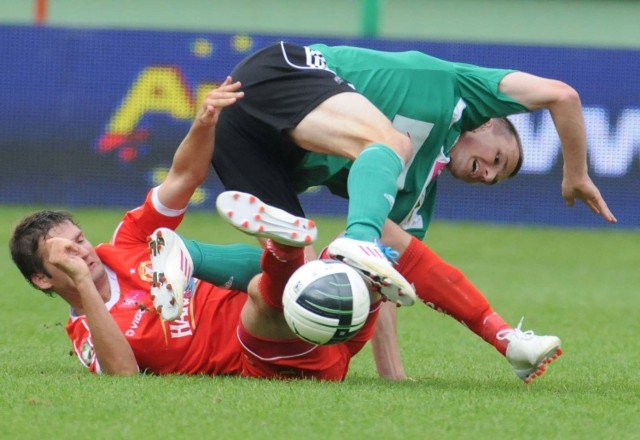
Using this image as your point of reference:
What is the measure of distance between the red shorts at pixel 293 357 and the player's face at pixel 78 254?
1.90 ft

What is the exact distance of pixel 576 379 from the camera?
189 inches

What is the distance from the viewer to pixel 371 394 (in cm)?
406

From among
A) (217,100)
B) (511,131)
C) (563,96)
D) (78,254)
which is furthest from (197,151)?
(563,96)

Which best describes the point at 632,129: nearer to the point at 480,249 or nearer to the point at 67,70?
the point at 480,249

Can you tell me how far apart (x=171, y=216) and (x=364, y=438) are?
70.1 inches

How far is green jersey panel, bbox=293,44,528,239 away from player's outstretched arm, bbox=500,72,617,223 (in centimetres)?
5

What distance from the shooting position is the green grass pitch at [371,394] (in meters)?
3.50

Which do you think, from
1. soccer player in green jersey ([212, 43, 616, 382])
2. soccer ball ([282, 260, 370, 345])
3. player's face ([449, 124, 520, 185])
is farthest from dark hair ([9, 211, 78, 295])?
player's face ([449, 124, 520, 185])

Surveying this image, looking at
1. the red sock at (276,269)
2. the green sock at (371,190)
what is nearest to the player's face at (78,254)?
the red sock at (276,269)

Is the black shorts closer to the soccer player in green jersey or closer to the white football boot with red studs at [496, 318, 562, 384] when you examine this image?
the soccer player in green jersey

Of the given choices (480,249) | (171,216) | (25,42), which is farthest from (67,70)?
(171,216)

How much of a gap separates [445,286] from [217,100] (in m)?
1.05

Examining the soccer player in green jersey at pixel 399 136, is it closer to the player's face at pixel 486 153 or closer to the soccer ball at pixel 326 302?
the player's face at pixel 486 153

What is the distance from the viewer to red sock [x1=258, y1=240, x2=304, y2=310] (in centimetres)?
416
